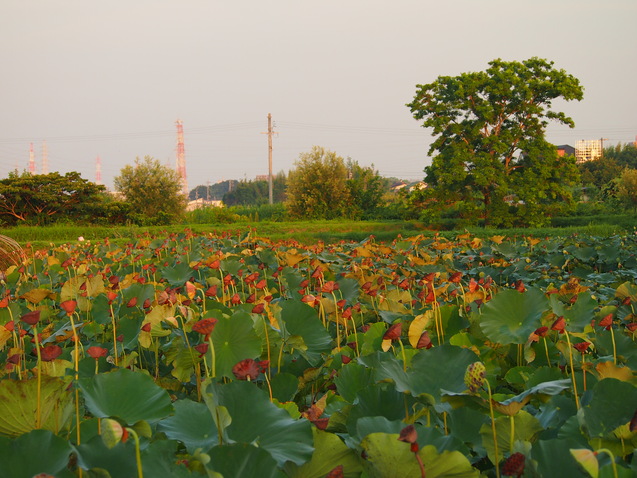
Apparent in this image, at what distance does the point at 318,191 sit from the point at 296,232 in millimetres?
10859

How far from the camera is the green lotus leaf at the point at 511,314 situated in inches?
56.1

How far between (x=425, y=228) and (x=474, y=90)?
4762 millimetres

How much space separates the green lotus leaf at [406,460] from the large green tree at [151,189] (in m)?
25.9

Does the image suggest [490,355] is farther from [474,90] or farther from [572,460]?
[474,90]

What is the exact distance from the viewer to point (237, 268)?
3.13m

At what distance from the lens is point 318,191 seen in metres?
27.9

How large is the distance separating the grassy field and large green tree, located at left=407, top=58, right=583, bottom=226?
2.03m

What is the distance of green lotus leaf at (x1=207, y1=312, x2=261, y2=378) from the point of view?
1.20 metres

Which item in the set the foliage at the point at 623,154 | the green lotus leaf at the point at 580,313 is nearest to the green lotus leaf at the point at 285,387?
the green lotus leaf at the point at 580,313

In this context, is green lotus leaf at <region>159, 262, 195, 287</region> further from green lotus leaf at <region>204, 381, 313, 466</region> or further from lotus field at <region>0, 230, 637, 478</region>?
green lotus leaf at <region>204, 381, 313, 466</region>

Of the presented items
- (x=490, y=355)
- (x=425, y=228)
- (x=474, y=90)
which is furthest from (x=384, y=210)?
(x=490, y=355)

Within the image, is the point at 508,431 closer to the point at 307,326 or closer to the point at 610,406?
the point at 610,406

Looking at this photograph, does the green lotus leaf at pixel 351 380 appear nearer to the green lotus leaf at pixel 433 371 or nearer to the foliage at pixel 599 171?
the green lotus leaf at pixel 433 371

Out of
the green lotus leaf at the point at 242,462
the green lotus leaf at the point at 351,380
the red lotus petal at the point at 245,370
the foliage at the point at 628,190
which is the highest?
the foliage at the point at 628,190
